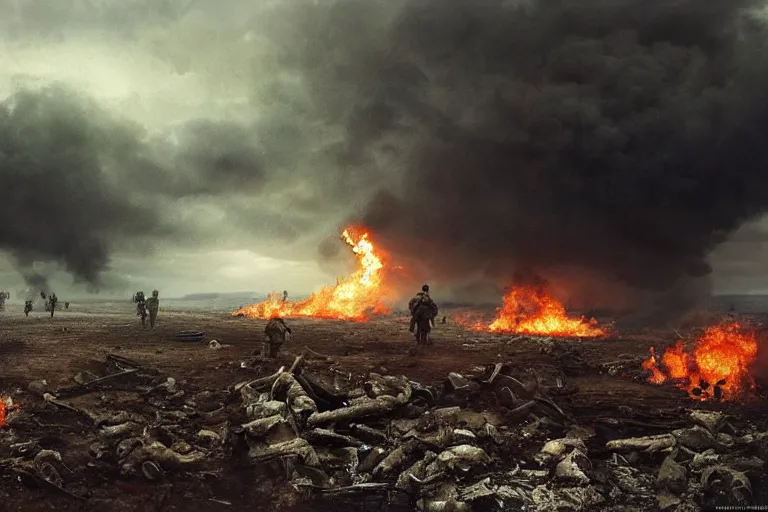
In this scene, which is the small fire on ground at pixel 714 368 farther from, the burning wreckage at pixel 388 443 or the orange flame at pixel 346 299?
the orange flame at pixel 346 299

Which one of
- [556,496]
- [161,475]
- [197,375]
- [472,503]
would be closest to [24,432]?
[161,475]

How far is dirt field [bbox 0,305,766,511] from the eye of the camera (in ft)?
23.8

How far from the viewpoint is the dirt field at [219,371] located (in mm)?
7248

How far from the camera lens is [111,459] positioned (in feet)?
26.5

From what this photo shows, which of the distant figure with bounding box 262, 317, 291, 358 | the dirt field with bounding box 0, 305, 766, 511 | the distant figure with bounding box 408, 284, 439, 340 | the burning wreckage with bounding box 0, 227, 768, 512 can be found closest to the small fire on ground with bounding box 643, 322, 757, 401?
the burning wreckage with bounding box 0, 227, 768, 512

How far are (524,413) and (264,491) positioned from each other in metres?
5.98

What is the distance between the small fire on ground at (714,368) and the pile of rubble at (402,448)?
262 cm

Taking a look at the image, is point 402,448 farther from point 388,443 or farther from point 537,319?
point 537,319

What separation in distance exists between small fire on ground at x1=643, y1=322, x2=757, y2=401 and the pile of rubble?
262cm

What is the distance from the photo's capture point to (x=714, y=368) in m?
13.9

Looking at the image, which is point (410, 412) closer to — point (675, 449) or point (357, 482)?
point (357, 482)

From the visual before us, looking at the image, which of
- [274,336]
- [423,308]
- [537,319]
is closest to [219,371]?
[274,336]

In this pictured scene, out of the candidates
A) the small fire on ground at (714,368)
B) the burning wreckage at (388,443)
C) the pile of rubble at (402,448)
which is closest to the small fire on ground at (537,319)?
the small fire on ground at (714,368)

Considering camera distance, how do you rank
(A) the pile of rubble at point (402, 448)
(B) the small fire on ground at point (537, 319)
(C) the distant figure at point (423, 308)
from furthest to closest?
1. (B) the small fire on ground at point (537, 319)
2. (C) the distant figure at point (423, 308)
3. (A) the pile of rubble at point (402, 448)
